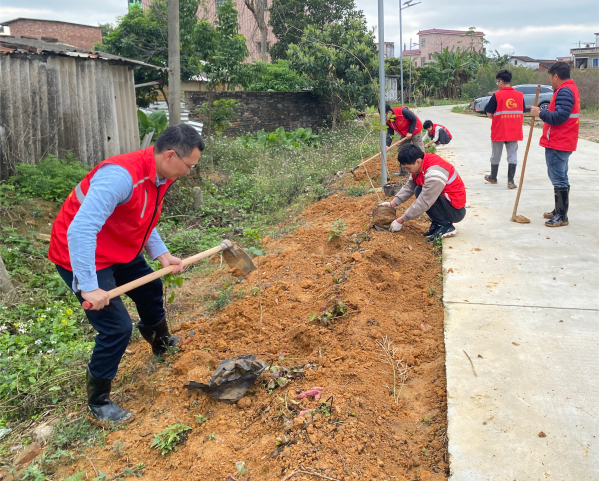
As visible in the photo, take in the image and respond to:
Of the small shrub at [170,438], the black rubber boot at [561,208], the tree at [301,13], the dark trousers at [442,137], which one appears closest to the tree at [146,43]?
the dark trousers at [442,137]

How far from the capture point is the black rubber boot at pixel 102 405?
3.11m

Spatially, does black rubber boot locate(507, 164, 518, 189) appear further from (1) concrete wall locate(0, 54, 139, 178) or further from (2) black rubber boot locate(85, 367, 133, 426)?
(1) concrete wall locate(0, 54, 139, 178)

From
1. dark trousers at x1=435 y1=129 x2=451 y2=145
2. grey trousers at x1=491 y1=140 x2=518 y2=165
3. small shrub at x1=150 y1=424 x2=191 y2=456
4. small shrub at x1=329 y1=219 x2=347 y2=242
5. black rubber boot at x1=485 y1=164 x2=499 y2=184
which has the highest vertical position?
dark trousers at x1=435 y1=129 x2=451 y2=145

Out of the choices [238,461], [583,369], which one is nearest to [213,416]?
[238,461]

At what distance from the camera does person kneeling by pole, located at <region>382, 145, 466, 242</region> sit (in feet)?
17.0

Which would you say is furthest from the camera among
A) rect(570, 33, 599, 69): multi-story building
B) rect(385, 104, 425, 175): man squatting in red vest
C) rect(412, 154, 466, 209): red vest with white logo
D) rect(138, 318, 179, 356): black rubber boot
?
rect(570, 33, 599, 69): multi-story building

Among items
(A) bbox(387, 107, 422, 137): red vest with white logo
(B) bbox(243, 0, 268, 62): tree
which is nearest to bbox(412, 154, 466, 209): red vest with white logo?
(A) bbox(387, 107, 422, 137): red vest with white logo

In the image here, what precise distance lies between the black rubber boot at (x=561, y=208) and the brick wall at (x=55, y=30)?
101ft

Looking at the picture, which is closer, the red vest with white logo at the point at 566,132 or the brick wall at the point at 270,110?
the red vest with white logo at the point at 566,132

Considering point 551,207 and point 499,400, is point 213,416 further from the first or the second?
point 551,207

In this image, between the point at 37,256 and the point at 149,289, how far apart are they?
3342 millimetres

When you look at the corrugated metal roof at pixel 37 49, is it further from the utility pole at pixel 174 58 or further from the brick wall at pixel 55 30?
the brick wall at pixel 55 30

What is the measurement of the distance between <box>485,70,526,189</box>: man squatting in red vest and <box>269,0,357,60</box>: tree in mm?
24846

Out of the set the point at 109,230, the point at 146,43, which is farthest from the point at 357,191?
the point at 146,43
